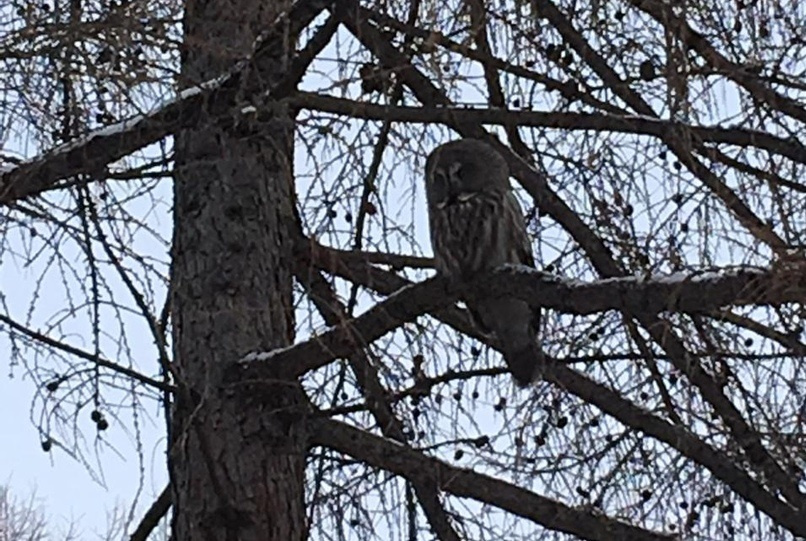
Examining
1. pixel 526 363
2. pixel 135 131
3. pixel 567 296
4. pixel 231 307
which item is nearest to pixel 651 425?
pixel 526 363

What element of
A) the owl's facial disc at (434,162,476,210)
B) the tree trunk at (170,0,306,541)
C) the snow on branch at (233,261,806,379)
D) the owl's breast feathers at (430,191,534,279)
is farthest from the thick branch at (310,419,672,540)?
the owl's facial disc at (434,162,476,210)

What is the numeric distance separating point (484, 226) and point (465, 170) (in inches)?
6.3

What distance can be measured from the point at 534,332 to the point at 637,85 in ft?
Result: 2.46

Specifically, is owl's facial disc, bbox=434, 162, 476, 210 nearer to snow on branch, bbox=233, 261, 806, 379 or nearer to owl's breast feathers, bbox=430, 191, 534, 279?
owl's breast feathers, bbox=430, 191, 534, 279

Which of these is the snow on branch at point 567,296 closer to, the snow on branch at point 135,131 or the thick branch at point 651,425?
the thick branch at point 651,425

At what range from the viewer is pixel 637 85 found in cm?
367

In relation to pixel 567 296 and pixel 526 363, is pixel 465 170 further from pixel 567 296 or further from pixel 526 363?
pixel 567 296

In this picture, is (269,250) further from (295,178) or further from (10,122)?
(10,122)

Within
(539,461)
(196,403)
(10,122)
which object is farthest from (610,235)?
(10,122)

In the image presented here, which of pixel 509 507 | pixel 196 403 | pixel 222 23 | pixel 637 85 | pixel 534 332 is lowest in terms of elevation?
pixel 509 507

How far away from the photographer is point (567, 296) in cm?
309

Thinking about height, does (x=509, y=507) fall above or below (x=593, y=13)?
below

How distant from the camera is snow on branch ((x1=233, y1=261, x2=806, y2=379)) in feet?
9.13

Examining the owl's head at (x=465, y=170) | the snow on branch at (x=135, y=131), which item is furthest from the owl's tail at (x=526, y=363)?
the snow on branch at (x=135, y=131)
